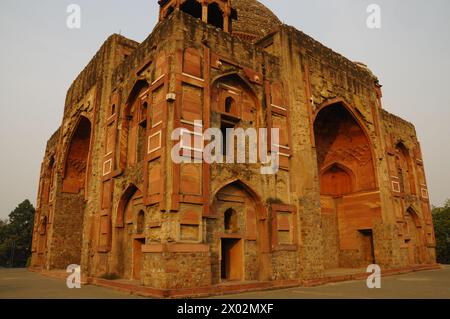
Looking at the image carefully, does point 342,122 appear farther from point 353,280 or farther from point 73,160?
point 73,160

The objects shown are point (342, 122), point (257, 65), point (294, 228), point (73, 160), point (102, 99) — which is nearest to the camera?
point (294, 228)

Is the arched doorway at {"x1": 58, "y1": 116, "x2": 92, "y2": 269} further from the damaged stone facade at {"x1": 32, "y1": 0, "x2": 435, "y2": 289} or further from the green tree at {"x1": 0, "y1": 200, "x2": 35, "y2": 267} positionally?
the green tree at {"x1": 0, "y1": 200, "x2": 35, "y2": 267}

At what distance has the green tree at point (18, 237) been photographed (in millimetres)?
35875

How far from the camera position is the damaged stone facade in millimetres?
10070

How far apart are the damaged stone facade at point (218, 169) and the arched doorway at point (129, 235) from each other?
46mm

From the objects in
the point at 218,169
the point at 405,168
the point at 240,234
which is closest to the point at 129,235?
the point at 240,234

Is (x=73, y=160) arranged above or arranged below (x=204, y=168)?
above

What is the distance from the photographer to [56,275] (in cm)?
1538

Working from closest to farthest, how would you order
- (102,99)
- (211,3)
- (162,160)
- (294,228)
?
(162,160) < (294,228) < (211,3) < (102,99)

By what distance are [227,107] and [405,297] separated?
756cm

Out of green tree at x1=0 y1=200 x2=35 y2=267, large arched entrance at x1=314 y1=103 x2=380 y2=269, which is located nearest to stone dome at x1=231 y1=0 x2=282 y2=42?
large arched entrance at x1=314 y1=103 x2=380 y2=269

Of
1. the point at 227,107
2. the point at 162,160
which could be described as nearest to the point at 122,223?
the point at 162,160

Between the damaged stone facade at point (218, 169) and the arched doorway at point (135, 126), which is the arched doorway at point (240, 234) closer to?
the damaged stone facade at point (218, 169)

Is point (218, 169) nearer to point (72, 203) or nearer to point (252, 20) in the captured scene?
point (72, 203)
